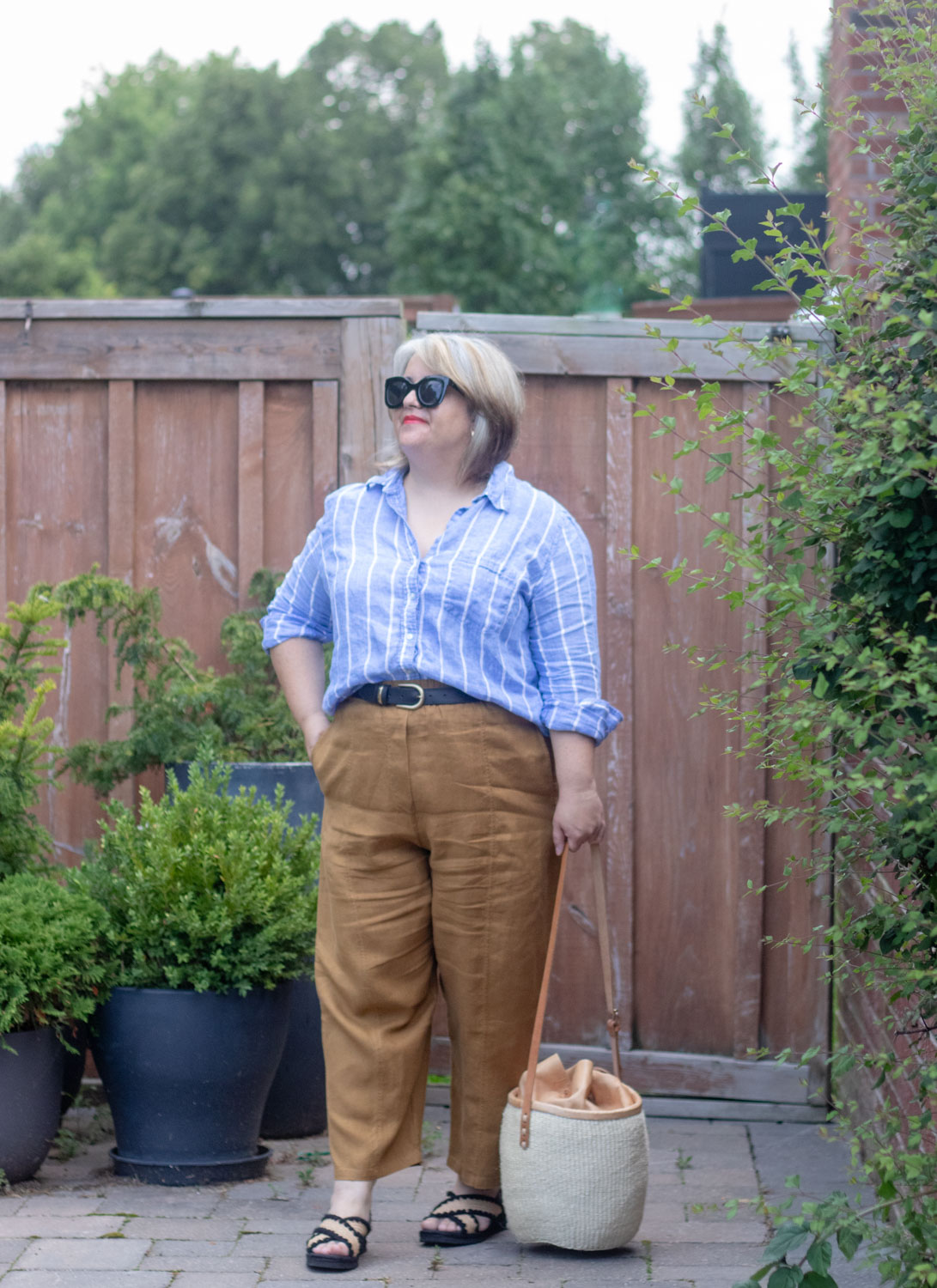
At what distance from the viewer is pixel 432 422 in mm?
3025

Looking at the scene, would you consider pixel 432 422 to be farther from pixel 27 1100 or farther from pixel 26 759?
pixel 27 1100

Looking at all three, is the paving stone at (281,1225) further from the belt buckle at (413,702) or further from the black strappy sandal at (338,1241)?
the belt buckle at (413,702)

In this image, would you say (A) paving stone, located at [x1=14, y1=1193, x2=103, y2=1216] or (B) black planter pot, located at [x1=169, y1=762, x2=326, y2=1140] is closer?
(A) paving stone, located at [x1=14, y1=1193, x2=103, y2=1216]

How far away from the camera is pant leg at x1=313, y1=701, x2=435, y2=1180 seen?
9.66ft

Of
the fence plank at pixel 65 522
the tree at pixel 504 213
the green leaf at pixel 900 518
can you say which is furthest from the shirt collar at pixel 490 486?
the tree at pixel 504 213

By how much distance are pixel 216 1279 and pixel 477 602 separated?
1443 millimetres

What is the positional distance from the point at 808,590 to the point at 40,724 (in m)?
2.11

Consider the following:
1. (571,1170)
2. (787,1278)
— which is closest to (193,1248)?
(571,1170)

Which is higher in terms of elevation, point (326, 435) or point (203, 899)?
point (326, 435)

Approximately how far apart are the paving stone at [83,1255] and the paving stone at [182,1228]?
0.05 meters

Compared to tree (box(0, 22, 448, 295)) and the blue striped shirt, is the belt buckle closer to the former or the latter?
the blue striped shirt

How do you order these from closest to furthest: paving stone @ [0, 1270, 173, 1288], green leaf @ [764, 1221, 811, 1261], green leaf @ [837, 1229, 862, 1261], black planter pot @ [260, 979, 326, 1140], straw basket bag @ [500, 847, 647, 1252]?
green leaf @ [837, 1229, 862, 1261] < green leaf @ [764, 1221, 811, 1261] < paving stone @ [0, 1270, 173, 1288] < straw basket bag @ [500, 847, 647, 1252] < black planter pot @ [260, 979, 326, 1140]

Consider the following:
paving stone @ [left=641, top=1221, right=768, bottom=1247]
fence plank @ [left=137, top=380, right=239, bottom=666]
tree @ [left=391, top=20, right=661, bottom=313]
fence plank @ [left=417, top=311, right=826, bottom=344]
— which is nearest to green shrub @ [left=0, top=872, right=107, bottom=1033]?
fence plank @ [left=137, top=380, right=239, bottom=666]

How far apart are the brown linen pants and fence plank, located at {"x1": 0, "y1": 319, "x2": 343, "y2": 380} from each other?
1533 mm
